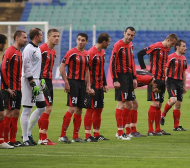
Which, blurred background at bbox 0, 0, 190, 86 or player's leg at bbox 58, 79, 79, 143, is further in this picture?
blurred background at bbox 0, 0, 190, 86

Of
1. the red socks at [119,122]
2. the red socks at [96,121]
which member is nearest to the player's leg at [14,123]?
the red socks at [96,121]

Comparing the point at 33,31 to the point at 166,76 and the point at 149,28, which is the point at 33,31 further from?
the point at 149,28

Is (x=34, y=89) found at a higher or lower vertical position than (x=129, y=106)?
higher

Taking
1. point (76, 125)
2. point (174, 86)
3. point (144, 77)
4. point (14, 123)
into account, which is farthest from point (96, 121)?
point (174, 86)

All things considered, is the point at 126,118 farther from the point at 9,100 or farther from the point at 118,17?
the point at 118,17

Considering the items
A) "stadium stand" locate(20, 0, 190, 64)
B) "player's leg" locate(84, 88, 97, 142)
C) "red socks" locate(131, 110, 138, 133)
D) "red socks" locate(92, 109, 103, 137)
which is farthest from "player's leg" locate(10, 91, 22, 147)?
"stadium stand" locate(20, 0, 190, 64)

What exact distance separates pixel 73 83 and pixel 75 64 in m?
0.36

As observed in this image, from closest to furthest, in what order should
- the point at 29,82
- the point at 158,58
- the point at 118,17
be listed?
1. the point at 29,82
2. the point at 158,58
3. the point at 118,17

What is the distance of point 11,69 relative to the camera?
8.99 metres

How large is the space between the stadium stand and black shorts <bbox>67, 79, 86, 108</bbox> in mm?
24029

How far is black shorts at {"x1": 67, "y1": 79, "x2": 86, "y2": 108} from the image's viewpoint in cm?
955

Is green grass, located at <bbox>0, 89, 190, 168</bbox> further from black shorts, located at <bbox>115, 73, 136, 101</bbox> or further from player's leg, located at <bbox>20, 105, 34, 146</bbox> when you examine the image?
black shorts, located at <bbox>115, 73, 136, 101</bbox>

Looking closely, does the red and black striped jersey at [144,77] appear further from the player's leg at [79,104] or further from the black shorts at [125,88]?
the player's leg at [79,104]

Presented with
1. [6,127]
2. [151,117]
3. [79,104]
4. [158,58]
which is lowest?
[151,117]
